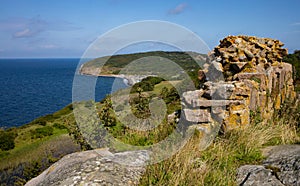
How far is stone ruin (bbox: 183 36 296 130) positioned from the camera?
25.6 ft

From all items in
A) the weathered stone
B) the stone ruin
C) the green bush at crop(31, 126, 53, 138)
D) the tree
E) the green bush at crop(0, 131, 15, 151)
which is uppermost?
the stone ruin

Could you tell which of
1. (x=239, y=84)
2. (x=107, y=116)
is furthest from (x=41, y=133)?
(x=239, y=84)

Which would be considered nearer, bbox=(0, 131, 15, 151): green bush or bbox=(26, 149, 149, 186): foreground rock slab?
bbox=(26, 149, 149, 186): foreground rock slab

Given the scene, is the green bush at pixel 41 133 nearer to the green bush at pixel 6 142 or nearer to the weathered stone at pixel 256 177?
the green bush at pixel 6 142

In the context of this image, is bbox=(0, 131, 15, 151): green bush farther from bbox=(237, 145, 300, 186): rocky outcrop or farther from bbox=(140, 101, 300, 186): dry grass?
bbox=(237, 145, 300, 186): rocky outcrop

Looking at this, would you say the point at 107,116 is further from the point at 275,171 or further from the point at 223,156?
the point at 275,171

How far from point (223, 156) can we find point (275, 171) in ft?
3.65

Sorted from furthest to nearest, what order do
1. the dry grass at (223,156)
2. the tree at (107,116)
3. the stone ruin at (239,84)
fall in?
the stone ruin at (239,84) → the tree at (107,116) → the dry grass at (223,156)

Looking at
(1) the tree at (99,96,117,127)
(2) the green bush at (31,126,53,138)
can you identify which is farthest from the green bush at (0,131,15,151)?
(1) the tree at (99,96,117,127)

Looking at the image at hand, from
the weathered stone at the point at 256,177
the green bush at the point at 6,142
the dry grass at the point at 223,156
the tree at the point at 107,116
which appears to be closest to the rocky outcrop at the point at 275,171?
the weathered stone at the point at 256,177

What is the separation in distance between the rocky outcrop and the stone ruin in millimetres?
2177

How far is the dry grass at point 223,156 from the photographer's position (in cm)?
454

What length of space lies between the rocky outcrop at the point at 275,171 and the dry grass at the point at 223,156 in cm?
23

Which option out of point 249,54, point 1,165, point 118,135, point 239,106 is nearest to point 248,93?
point 239,106
